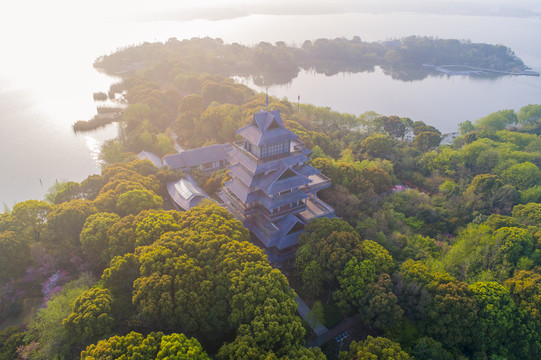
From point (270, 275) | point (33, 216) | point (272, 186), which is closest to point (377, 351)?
point (270, 275)

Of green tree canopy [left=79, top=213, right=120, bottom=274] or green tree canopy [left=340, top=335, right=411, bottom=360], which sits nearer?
green tree canopy [left=340, top=335, right=411, bottom=360]

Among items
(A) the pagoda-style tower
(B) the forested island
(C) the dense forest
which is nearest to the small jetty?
(B) the forested island

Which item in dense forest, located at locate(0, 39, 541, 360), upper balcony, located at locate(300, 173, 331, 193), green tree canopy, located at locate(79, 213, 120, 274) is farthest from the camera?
upper balcony, located at locate(300, 173, 331, 193)

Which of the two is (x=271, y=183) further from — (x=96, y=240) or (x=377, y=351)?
(x=96, y=240)

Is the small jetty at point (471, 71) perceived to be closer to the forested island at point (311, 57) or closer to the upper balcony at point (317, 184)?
the forested island at point (311, 57)

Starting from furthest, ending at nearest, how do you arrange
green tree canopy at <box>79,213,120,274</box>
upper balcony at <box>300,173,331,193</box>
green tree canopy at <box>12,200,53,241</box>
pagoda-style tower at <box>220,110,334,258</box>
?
upper balcony at <box>300,173,331,193</box>
green tree canopy at <box>12,200,53,241</box>
pagoda-style tower at <box>220,110,334,258</box>
green tree canopy at <box>79,213,120,274</box>

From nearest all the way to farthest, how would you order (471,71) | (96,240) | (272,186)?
(96,240) → (272,186) → (471,71)

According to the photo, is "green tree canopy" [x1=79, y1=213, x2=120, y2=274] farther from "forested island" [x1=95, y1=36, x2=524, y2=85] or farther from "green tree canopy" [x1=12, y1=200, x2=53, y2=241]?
"forested island" [x1=95, y1=36, x2=524, y2=85]
